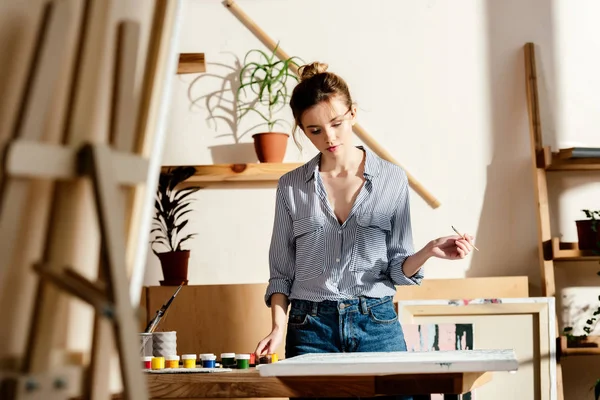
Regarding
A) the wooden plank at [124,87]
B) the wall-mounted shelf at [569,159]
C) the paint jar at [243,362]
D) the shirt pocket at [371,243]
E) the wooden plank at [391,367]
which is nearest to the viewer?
the wooden plank at [124,87]

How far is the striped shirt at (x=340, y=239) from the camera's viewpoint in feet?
7.36

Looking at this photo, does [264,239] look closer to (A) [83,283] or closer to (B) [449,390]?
(B) [449,390]

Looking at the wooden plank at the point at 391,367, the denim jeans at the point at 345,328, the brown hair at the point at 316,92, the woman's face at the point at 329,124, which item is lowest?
the wooden plank at the point at 391,367

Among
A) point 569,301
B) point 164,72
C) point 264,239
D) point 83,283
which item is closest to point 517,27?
point 569,301

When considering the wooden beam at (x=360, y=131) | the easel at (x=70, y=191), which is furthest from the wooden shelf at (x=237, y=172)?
the easel at (x=70, y=191)

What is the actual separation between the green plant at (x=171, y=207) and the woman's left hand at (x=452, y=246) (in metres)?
1.29

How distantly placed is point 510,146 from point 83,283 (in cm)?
270

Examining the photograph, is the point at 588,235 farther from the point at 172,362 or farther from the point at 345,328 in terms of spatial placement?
the point at 172,362

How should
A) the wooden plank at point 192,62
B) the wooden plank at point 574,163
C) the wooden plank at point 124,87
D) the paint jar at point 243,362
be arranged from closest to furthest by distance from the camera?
the wooden plank at point 124,87, the paint jar at point 243,362, the wooden plank at point 192,62, the wooden plank at point 574,163

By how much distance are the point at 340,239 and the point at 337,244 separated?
0.06 ft

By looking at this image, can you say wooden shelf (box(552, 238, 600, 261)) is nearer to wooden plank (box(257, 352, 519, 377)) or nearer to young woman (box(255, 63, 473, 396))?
young woman (box(255, 63, 473, 396))

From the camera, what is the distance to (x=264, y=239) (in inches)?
133

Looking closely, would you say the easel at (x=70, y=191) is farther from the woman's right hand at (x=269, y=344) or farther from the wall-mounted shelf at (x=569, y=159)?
the wall-mounted shelf at (x=569, y=159)

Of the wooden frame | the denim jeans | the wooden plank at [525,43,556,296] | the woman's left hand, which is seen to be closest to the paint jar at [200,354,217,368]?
the denim jeans
